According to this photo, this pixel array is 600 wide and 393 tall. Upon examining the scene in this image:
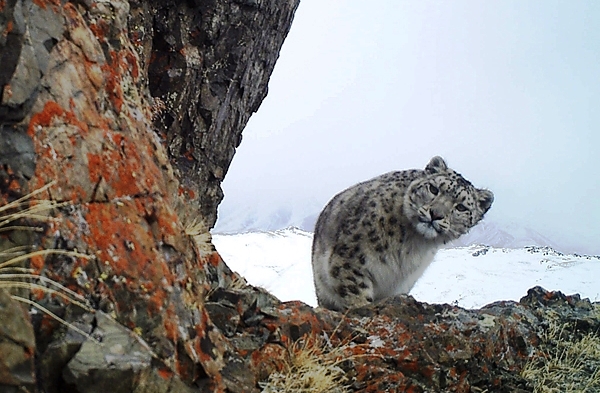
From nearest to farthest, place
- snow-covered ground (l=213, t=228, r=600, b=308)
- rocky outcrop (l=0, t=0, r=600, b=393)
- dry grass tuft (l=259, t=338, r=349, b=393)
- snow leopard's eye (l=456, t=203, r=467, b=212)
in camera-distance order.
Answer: rocky outcrop (l=0, t=0, r=600, b=393), dry grass tuft (l=259, t=338, r=349, b=393), snow leopard's eye (l=456, t=203, r=467, b=212), snow-covered ground (l=213, t=228, r=600, b=308)

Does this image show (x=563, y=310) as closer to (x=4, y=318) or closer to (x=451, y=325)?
(x=451, y=325)

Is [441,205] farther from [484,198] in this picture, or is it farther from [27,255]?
[27,255]

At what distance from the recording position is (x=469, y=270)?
86.1 feet

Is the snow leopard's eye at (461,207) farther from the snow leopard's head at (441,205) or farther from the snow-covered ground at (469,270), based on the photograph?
the snow-covered ground at (469,270)

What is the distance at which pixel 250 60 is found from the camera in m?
9.95

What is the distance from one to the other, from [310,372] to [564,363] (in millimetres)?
4075

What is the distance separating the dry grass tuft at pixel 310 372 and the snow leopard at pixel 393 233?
3.09 meters

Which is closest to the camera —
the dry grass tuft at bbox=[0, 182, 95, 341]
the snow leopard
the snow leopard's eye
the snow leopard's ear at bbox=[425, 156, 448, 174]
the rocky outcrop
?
the dry grass tuft at bbox=[0, 182, 95, 341]

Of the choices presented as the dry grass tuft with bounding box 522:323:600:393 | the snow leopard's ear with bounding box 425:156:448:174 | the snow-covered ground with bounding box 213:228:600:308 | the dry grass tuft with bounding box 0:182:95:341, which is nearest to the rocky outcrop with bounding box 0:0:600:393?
the dry grass tuft with bounding box 0:182:95:341

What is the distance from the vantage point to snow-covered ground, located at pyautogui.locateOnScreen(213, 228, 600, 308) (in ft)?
70.7

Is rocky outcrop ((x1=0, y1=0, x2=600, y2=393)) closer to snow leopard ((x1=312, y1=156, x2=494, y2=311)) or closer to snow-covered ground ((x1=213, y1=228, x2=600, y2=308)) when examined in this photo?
snow leopard ((x1=312, y1=156, x2=494, y2=311))

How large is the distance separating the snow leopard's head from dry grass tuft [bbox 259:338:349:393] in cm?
373

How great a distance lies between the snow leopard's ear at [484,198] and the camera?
9.09m

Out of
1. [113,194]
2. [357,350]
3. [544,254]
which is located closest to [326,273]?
[357,350]
